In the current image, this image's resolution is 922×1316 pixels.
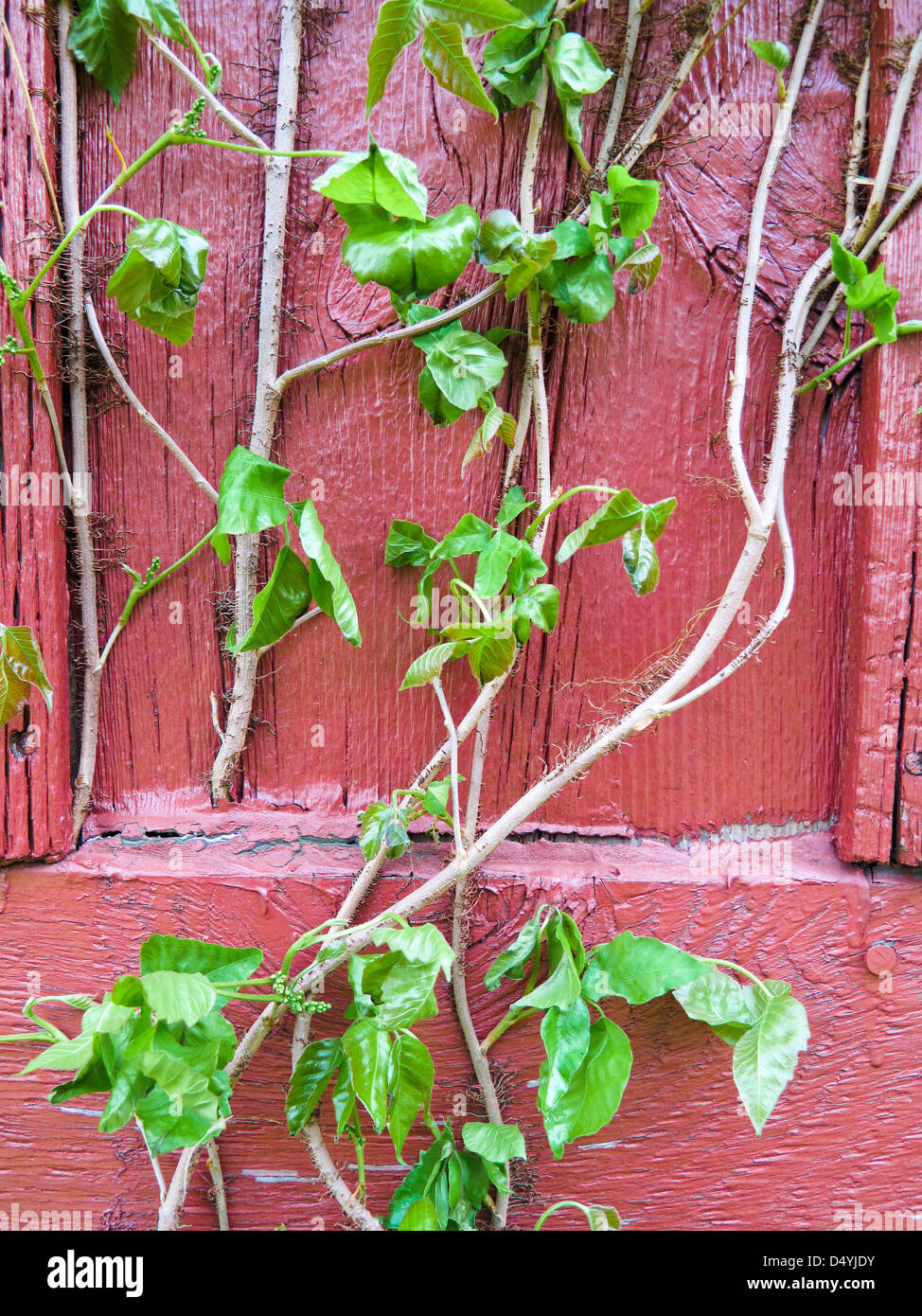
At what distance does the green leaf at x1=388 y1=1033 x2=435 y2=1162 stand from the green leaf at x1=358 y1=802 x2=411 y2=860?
191mm

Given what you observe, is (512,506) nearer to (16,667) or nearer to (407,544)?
(407,544)

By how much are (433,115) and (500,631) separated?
662mm

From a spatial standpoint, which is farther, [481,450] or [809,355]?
[809,355]

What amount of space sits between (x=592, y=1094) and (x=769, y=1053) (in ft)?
0.62

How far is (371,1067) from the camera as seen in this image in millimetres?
804

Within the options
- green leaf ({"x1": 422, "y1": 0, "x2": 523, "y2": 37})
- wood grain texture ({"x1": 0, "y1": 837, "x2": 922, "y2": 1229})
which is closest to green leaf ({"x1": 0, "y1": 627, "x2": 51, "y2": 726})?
wood grain texture ({"x1": 0, "y1": 837, "x2": 922, "y2": 1229})

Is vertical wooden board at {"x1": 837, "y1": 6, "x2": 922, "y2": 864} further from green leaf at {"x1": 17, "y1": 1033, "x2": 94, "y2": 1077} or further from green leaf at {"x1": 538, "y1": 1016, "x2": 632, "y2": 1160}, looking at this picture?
green leaf at {"x1": 17, "y1": 1033, "x2": 94, "y2": 1077}

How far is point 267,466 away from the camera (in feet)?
2.81

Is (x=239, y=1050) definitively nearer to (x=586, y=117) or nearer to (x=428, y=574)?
(x=428, y=574)

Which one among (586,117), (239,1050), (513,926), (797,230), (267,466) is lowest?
(239,1050)

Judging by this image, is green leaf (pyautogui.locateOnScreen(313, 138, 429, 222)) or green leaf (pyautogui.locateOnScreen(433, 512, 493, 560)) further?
green leaf (pyautogui.locateOnScreen(433, 512, 493, 560))

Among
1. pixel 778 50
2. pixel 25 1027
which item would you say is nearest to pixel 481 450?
pixel 778 50

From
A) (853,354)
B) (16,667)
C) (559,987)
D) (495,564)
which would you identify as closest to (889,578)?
(853,354)

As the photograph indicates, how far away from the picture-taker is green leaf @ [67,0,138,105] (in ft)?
3.09
